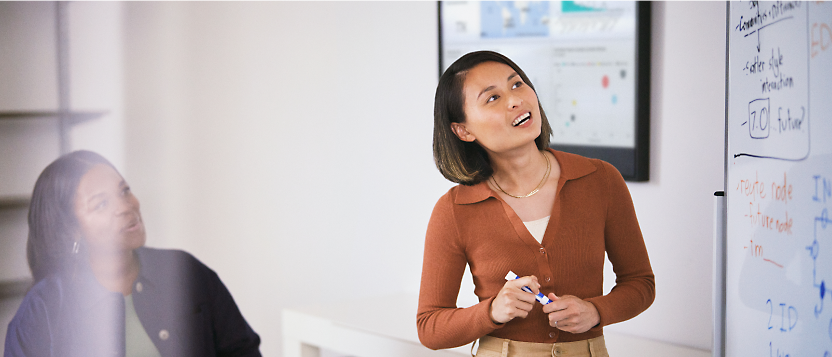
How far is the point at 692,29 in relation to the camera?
1473 mm

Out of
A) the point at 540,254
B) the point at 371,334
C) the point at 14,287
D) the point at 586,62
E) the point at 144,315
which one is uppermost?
the point at 586,62

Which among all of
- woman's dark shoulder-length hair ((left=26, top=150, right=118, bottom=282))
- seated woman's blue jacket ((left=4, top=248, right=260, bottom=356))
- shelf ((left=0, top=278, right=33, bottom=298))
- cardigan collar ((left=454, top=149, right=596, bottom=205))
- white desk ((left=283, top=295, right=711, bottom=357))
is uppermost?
cardigan collar ((left=454, top=149, right=596, bottom=205))

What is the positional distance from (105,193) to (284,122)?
2.93 feet

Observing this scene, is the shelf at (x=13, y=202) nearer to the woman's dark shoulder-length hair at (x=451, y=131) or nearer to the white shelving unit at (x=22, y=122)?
the white shelving unit at (x=22, y=122)

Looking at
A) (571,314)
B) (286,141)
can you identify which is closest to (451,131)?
(571,314)

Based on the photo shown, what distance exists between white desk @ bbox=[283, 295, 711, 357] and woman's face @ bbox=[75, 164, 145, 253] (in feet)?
1.98

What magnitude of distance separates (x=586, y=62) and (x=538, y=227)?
2.33 feet

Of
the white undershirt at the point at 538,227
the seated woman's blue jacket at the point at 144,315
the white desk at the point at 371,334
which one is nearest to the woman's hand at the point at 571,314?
the white undershirt at the point at 538,227

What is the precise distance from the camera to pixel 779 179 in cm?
83

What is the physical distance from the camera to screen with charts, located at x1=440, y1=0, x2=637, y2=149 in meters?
1.57

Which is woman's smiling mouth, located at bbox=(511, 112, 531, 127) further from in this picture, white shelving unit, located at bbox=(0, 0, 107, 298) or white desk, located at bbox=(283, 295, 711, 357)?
white shelving unit, located at bbox=(0, 0, 107, 298)

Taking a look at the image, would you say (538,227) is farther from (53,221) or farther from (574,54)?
(53,221)

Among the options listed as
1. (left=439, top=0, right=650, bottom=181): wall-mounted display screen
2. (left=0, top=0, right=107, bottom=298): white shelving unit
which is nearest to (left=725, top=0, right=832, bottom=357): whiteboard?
(left=439, top=0, right=650, bottom=181): wall-mounted display screen

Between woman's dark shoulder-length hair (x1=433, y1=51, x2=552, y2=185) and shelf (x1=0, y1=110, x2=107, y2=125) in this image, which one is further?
shelf (x1=0, y1=110, x2=107, y2=125)
